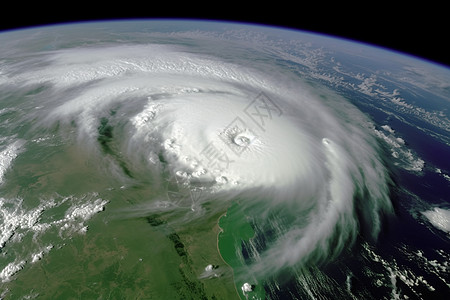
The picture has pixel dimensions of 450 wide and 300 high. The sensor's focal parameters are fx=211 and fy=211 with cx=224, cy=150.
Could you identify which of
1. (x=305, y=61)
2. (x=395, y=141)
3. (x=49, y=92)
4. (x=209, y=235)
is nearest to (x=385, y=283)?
(x=209, y=235)

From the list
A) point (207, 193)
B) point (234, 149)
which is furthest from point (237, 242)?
point (234, 149)

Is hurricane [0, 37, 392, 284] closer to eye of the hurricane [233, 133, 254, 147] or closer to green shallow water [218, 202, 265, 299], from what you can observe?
eye of the hurricane [233, 133, 254, 147]

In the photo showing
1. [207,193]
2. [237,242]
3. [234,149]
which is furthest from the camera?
[234,149]

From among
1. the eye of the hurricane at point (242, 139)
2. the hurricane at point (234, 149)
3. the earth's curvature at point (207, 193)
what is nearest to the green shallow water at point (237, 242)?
the earth's curvature at point (207, 193)

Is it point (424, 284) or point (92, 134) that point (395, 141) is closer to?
point (424, 284)

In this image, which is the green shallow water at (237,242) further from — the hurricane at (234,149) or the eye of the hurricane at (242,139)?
the eye of the hurricane at (242,139)

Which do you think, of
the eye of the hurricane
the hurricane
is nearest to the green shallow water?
the hurricane

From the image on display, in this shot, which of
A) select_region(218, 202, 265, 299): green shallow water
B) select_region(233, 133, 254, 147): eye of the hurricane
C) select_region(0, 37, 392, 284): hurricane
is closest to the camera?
select_region(218, 202, 265, 299): green shallow water

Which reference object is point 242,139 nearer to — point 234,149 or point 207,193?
point 234,149
